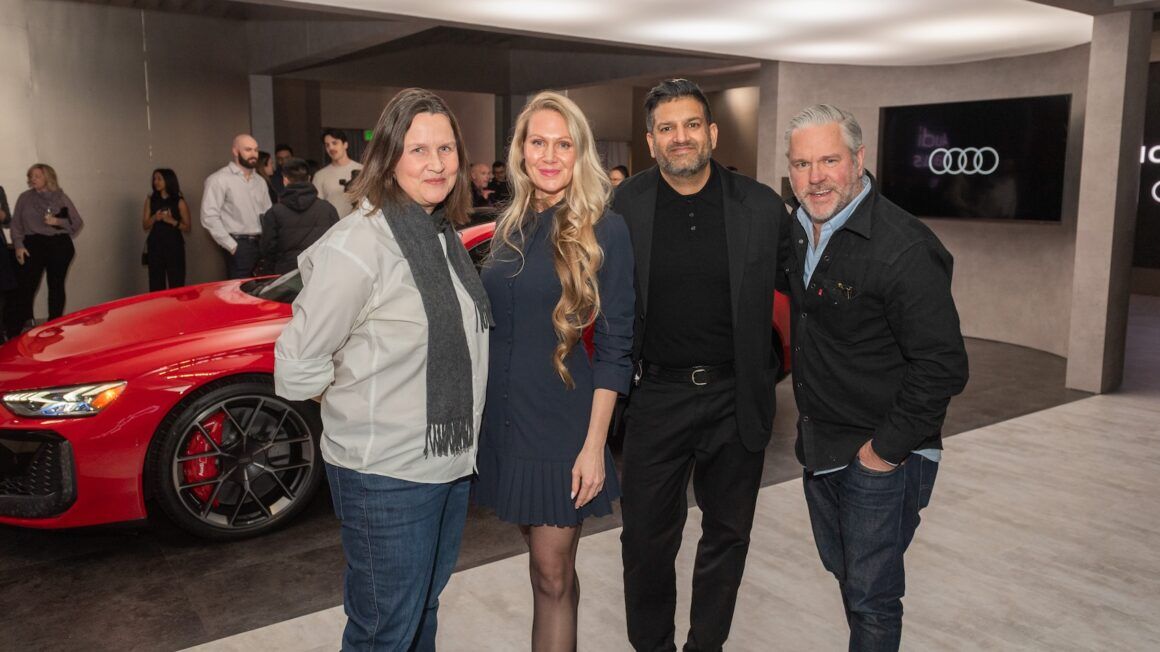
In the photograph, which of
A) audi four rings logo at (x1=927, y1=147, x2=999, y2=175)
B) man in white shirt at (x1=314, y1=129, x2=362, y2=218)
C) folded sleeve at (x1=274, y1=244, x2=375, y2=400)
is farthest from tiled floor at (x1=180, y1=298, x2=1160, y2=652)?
man in white shirt at (x1=314, y1=129, x2=362, y2=218)

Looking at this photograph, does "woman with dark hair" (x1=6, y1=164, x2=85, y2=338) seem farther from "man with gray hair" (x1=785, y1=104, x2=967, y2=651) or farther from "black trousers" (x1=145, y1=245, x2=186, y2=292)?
"man with gray hair" (x1=785, y1=104, x2=967, y2=651)

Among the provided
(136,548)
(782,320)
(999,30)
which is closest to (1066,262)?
(999,30)

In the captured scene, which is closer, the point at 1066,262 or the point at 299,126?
the point at 1066,262

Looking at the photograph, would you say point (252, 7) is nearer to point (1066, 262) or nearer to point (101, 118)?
point (101, 118)

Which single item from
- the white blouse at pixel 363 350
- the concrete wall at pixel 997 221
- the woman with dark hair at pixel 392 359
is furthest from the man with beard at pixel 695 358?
the concrete wall at pixel 997 221

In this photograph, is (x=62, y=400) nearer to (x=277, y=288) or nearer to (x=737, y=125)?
(x=277, y=288)

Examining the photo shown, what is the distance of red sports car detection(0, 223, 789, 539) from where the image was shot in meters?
3.38

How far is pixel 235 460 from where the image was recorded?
3701 mm

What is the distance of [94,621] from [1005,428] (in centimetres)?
500

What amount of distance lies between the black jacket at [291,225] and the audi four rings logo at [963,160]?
5.99m

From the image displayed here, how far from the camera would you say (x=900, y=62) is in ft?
29.9

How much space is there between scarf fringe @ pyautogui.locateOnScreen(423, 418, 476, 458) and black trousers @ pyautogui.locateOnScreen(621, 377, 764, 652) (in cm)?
71

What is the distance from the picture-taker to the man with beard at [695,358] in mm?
2469

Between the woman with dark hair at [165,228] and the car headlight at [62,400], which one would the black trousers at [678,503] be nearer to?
the car headlight at [62,400]
